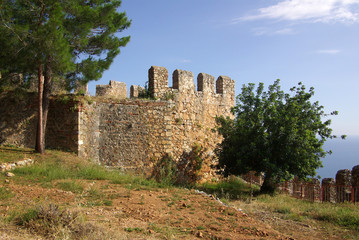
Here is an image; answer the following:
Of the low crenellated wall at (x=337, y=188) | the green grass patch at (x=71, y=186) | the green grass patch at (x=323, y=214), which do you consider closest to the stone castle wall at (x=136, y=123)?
the green grass patch at (x=71, y=186)

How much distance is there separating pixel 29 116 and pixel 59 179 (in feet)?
13.9

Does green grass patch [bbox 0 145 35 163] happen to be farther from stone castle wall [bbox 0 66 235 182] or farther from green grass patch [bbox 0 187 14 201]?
green grass patch [bbox 0 187 14 201]

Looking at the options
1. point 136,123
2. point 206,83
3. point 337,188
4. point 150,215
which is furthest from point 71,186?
point 337,188

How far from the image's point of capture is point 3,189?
7.55 metres

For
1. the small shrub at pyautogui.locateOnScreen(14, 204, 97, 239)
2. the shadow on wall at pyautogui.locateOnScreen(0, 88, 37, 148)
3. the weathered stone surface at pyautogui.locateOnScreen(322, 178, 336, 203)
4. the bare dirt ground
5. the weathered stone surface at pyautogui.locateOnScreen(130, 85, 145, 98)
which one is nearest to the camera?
the small shrub at pyautogui.locateOnScreen(14, 204, 97, 239)

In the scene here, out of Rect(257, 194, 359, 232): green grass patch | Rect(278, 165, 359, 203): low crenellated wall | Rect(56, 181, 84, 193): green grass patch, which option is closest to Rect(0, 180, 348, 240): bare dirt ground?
Rect(56, 181, 84, 193): green grass patch

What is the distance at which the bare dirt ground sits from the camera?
588cm

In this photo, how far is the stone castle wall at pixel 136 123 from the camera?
12.3 meters

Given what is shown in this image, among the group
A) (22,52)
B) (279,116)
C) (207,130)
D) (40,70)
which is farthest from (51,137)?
(279,116)

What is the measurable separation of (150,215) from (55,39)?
6.57 metres

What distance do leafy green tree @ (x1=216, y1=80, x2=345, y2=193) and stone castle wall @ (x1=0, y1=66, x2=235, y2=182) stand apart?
1.70m

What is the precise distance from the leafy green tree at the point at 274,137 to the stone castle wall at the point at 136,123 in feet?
5.59

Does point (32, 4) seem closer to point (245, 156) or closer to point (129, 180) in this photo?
point (129, 180)

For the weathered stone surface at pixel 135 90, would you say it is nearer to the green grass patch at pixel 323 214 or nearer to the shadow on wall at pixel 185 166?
the shadow on wall at pixel 185 166
